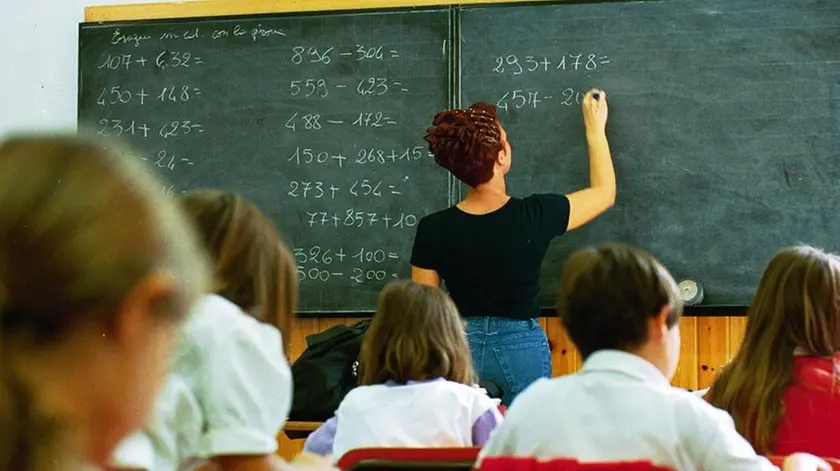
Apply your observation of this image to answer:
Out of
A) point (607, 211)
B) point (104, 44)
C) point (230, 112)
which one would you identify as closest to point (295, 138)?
point (230, 112)

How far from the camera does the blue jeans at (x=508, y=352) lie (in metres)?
3.52

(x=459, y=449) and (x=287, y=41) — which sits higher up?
(x=287, y=41)

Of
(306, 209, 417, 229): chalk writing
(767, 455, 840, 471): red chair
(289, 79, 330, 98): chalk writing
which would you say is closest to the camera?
(767, 455, 840, 471): red chair

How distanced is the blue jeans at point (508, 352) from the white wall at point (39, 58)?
2211mm

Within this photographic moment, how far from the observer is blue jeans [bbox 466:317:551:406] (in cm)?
352

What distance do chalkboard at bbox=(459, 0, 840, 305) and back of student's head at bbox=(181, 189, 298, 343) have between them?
8.68ft

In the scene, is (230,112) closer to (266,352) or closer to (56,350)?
(266,352)

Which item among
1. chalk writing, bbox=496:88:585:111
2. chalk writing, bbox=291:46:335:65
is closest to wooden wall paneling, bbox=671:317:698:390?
chalk writing, bbox=496:88:585:111

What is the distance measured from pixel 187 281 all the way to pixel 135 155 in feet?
0.26

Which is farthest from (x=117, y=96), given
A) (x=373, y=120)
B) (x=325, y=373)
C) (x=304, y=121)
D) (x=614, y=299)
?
(x=614, y=299)

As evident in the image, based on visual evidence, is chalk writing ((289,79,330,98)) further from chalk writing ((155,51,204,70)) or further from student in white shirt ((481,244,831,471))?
student in white shirt ((481,244,831,471))

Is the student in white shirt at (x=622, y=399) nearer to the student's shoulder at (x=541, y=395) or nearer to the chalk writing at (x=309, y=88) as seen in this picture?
the student's shoulder at (x=541, y=395)

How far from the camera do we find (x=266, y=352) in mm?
1545

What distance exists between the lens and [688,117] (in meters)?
4.12
